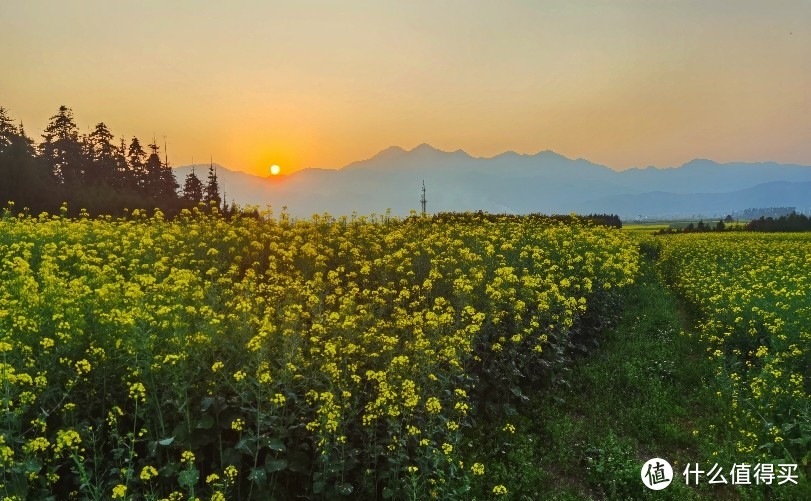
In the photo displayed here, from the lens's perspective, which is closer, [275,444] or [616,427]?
[275,444]

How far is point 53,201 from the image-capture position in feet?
159

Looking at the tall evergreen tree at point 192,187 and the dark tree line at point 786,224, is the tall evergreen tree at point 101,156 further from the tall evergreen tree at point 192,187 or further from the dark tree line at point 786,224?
the dark tree line at point 786,224

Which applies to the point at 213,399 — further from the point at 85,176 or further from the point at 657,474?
the point at 85,176

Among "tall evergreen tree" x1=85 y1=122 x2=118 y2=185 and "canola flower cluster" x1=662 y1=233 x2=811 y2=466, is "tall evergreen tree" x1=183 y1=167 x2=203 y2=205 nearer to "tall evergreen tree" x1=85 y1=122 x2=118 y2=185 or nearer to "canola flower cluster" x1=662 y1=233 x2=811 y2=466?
"tall evergreen tree" x1=85 y1=122 x2=118 y2=185

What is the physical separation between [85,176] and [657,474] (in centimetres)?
7172

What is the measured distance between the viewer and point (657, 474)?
8422mm

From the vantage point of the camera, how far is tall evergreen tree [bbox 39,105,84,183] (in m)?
66.9

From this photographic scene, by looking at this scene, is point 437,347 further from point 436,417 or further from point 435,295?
point 435,295

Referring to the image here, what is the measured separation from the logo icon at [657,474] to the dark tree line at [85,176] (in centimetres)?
4383

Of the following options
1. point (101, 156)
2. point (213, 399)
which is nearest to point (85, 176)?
point (101, 156)

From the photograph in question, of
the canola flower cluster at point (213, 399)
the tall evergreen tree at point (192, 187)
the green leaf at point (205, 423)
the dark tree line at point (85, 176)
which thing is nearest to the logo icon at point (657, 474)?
the canola flower cluster at point (213, 399)

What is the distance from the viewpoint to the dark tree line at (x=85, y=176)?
4784 centimetres

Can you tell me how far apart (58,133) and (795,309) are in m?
80.1

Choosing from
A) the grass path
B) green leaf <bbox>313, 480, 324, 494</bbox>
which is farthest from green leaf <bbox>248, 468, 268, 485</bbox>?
the grass path
